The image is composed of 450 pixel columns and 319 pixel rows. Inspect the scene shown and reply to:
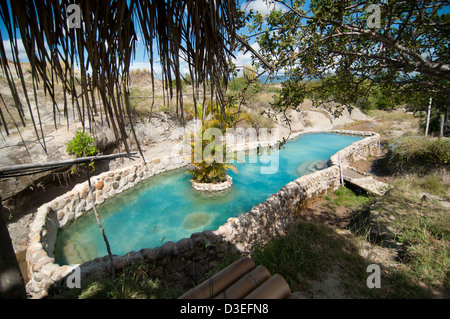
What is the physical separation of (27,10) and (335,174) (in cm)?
944

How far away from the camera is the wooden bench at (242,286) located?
5.06ft

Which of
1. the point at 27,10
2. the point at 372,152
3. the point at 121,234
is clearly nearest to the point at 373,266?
the point at 27,10

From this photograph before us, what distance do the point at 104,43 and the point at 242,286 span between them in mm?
1892

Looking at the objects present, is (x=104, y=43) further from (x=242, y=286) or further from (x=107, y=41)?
(x=242, y=286)

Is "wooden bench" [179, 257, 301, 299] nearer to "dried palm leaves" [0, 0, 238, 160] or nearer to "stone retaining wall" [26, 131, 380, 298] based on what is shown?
"dried palm leaves" [0, 0, 238, 160]

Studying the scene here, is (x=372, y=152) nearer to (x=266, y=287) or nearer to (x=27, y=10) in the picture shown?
(x=266, y=287)

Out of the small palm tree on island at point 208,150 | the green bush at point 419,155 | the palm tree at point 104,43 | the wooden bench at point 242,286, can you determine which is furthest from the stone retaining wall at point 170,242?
the green bush at point 419,155

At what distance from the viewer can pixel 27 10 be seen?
103cm

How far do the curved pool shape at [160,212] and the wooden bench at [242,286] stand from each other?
2.86 meters

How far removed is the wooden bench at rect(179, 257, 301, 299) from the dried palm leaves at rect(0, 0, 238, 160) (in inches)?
50.6

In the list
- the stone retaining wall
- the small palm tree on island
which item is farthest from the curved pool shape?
the small palm tree on island

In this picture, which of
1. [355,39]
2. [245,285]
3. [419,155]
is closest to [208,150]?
[355,39]

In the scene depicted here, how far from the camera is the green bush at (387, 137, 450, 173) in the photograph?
798 centimetres
